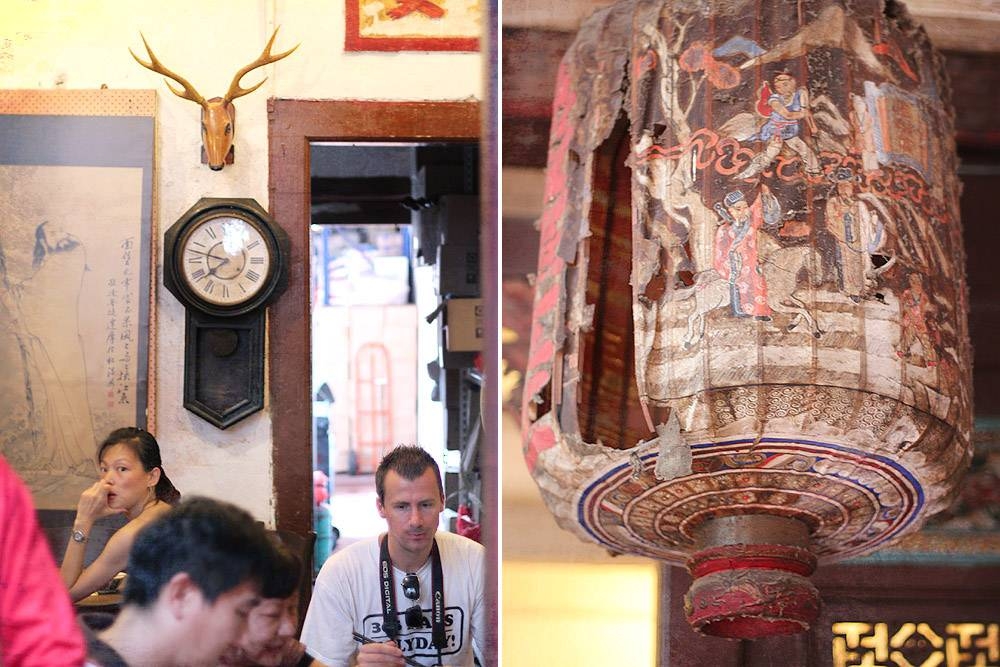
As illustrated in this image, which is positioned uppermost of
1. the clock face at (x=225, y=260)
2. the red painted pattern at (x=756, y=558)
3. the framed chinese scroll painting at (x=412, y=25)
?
the framed chinese scroll painting at (x=412, y=25)

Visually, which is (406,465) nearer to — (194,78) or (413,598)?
(413,598)

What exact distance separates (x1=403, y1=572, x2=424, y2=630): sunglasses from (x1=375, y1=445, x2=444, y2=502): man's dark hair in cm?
19

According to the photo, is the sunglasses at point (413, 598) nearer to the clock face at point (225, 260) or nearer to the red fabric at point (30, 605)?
the red fabric at point (30, 605)

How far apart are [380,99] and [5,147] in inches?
33.9

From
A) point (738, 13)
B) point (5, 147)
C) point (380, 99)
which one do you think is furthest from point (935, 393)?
point (5, 147)

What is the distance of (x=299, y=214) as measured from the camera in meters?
3.10

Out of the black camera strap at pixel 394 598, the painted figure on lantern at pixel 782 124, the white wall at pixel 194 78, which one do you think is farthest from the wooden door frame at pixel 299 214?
the painted figure on lantern at pixel 782 124

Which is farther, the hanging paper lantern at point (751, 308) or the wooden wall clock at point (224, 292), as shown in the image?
the wooden wall clock at point (224, 292)

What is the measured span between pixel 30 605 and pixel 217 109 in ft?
3.91

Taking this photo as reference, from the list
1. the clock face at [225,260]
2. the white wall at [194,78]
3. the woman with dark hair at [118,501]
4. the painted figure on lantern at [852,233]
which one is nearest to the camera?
the painted figure on lantern at [852,233]

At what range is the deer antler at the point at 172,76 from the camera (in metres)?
2.99

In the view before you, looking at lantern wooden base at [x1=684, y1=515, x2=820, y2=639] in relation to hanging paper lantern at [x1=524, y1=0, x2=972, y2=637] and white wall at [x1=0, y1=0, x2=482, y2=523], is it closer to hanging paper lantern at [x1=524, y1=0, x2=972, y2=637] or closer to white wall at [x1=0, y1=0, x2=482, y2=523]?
hanging paper lantern at [x1=524, y1=0, x2=972, y2=637]

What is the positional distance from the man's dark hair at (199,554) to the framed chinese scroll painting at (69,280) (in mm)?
299

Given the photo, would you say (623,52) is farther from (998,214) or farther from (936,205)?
(998,214)
